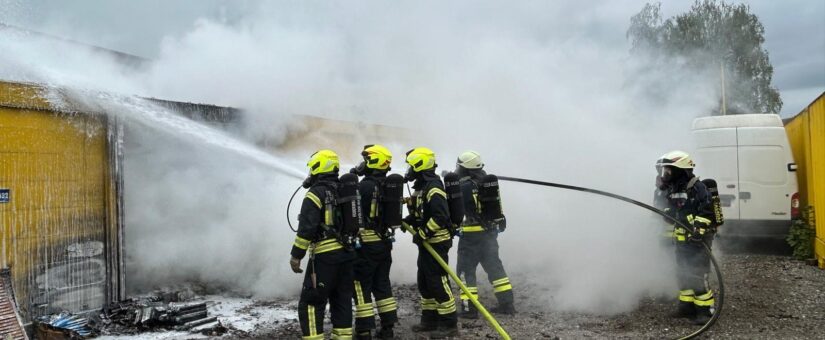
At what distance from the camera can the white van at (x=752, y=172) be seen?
848cm

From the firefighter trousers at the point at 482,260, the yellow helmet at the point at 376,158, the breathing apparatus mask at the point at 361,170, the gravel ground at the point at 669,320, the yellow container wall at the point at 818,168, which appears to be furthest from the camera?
the yellow container wall at the point at 818,168

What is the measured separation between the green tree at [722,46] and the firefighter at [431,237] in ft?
34.5

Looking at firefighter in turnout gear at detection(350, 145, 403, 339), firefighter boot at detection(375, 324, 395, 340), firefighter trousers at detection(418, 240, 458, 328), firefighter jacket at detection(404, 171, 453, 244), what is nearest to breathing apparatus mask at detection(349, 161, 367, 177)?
firefighter in turnout gear at detection(350, 145, 403, 339)

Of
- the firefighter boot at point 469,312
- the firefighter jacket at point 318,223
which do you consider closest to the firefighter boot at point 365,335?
the firefighter jacket at point 318,223

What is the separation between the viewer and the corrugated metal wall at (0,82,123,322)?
5.04m

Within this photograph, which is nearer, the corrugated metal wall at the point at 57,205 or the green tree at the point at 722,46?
the corrugated metal wall at the point at 57,205

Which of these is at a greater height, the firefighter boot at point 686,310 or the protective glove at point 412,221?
the protective glove at point 412,221

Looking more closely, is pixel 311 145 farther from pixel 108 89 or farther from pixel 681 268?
pixel 681 268

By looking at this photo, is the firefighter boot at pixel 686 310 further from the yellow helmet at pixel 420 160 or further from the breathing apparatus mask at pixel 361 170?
the breathing apparatus mask at pixel 361 170

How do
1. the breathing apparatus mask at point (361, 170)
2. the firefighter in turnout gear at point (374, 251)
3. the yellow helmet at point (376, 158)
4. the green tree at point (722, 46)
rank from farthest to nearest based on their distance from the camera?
the green tree at point (722, 46), the breathing apparatus mask at point (361, 170), the yellow helmet at point (376, 158), the firefighter in turnout gear at point (374, 251)

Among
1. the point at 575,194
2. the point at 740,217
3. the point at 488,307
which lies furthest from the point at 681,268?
the point at 740,217

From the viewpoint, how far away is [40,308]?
5.21m

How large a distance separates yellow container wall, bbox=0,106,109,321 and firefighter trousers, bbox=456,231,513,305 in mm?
3829

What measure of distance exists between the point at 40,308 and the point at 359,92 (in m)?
7.00
